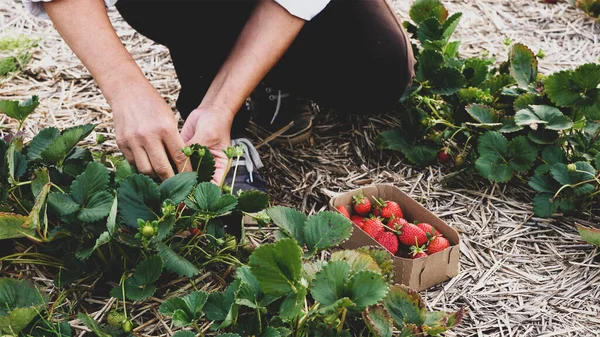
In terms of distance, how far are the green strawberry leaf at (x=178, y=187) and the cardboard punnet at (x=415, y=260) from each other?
0.44 metres

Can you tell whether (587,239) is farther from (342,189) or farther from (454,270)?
(342,189)

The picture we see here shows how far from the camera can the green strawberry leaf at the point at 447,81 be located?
1.82m

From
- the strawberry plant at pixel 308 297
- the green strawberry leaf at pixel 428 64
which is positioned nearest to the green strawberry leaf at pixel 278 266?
the strawberry plant at pixel 308 297

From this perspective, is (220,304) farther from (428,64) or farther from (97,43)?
(428,64)

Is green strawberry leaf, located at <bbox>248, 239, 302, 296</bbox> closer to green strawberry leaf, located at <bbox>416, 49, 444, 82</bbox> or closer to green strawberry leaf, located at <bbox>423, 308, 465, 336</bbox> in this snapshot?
green strawberry leaf, located at <bbox>423, 308, 465, 336</bbox>

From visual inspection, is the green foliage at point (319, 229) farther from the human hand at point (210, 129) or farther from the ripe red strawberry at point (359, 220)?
the ripe red strawberry at point (359, 220)

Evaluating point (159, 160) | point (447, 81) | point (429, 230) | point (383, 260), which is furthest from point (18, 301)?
point (447, 81)

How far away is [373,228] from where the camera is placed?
1477 mm

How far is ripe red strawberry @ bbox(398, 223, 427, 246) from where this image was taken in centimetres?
145

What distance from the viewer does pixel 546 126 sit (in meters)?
1.66

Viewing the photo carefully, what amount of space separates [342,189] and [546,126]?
22.2 inches

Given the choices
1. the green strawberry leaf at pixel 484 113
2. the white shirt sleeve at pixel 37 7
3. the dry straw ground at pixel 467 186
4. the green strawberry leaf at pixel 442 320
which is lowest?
the dry straw ground at pixel 467 186

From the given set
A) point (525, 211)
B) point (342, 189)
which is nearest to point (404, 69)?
point (342, 189)

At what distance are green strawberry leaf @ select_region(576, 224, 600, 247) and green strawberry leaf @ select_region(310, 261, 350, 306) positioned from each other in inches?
29.7
